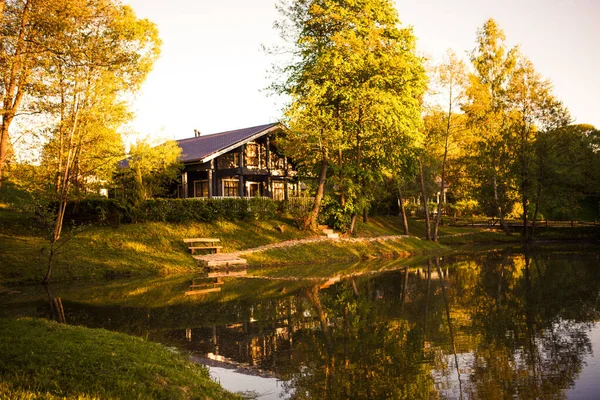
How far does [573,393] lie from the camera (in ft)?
23.2

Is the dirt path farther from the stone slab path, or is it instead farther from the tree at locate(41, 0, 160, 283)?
the tree at locate(41, 0, 160, 283)

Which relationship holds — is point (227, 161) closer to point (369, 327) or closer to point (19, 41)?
point (19, 41)

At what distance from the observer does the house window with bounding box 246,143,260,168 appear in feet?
137

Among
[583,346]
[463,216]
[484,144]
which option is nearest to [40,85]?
[583,346]

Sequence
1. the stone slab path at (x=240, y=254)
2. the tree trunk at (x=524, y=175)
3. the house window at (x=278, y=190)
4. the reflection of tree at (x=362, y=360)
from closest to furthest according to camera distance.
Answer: the reflection of tree at (x=362, y=360) → the stone slab path at (x=240, y=254) → the tree trunk at (x=524, y=175) → the house window at (x=278, y=190)

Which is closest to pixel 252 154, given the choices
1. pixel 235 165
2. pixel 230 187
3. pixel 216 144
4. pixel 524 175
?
pixel 235 165

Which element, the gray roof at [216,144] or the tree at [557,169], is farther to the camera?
the tree at [557,169]

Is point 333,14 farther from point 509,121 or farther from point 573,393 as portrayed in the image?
point 573,393

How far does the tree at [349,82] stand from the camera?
103 ft

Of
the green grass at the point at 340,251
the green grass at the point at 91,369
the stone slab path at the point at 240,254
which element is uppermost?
the green grass at the point at 91,369

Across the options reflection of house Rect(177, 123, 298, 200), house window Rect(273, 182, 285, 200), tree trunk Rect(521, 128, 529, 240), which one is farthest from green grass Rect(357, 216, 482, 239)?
house window Rect(273, 182, 285, 200)

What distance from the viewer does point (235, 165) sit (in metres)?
40.8

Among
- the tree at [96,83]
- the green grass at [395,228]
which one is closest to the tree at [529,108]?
the green grass at [395,228]

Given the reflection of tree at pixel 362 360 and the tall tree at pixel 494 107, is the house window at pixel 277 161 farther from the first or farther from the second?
the reflection of tree at pixel 362 360
